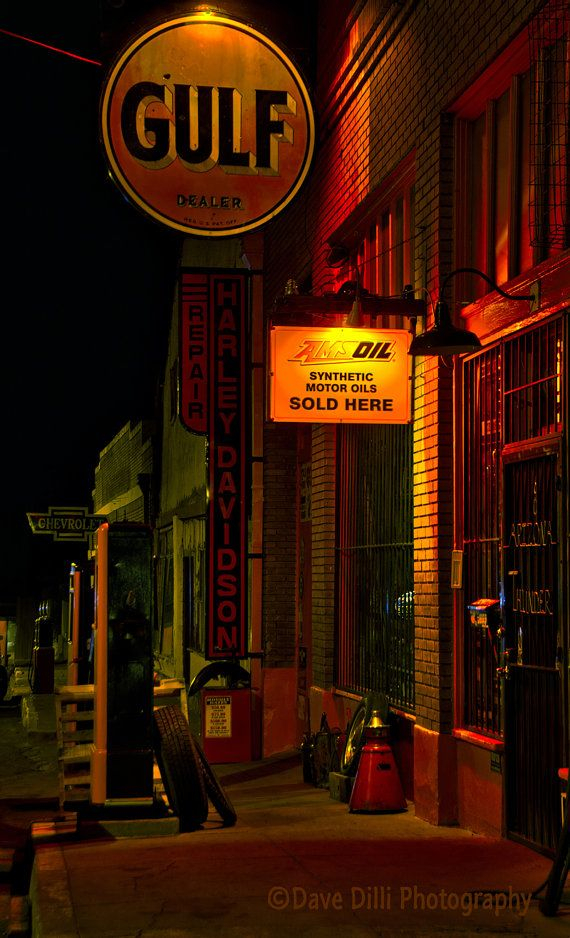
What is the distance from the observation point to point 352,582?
1259 cm

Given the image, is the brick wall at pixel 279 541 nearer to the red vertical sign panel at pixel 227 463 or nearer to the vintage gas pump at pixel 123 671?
the red vertical sign panel at pixel 227 463

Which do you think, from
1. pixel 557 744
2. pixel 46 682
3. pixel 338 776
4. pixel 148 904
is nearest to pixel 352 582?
pixel 338 776

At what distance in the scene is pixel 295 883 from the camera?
23.4 feet

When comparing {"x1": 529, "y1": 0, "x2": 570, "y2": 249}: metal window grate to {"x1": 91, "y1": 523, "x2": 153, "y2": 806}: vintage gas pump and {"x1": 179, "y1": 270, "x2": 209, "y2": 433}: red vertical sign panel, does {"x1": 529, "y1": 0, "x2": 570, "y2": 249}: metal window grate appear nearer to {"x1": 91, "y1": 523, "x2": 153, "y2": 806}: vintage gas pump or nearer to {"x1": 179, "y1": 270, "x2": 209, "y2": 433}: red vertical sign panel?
{"x1": 91, "y1": 523, "x2": 153, "y2": 806}: vintage gas pump

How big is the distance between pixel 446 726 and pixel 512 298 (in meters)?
3.34

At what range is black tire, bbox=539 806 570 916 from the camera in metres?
5.78

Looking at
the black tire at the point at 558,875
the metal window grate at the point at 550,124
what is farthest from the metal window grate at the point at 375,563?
the black tire at the point at 558,875

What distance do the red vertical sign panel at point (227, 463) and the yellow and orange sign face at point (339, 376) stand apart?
13.0 feet

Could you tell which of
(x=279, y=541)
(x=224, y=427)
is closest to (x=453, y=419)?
(x=224, y=427)

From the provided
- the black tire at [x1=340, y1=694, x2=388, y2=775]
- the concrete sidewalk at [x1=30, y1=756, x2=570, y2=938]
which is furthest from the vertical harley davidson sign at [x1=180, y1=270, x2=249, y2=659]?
the concrete sidewalk at [x1=30, y1=756, x2=570, y2=938]

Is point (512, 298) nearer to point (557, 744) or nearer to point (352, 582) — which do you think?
point (557, 744)

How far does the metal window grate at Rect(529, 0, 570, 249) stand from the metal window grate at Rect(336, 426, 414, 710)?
10.3ft

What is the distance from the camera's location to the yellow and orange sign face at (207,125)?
10.5m

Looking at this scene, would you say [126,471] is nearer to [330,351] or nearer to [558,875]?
[330,351]
